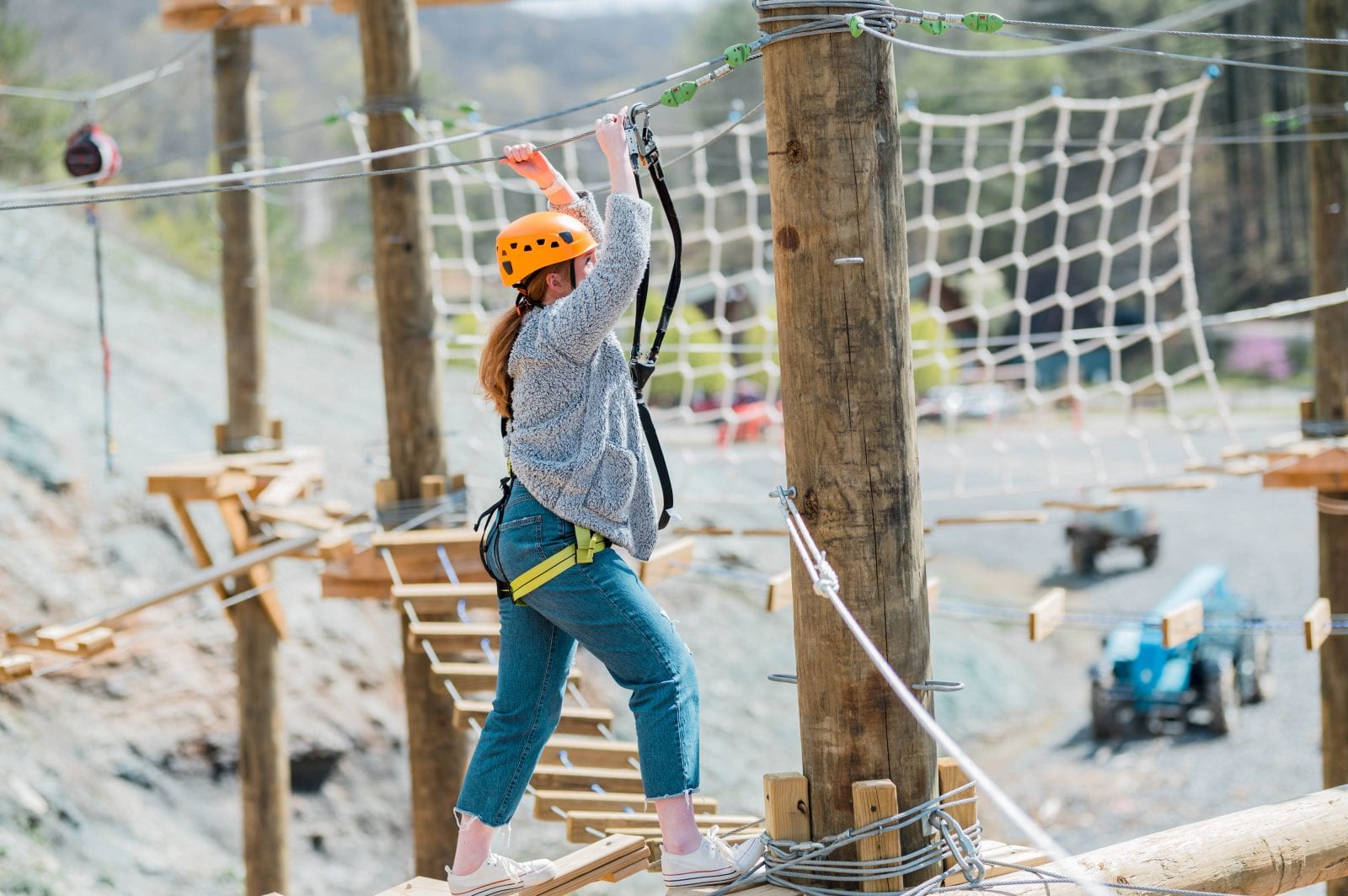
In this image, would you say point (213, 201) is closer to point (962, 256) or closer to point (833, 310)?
point (833, 310)

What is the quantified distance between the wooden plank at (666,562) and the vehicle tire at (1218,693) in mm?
6969

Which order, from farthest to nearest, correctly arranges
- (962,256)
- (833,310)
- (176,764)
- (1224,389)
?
1. (962,256)
2. (1224,389)
3. (176,764)
4. (833,310)

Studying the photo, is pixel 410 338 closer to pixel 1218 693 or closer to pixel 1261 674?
pixel 1218 693

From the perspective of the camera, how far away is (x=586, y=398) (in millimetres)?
2023

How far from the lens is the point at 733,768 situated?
30.7ft

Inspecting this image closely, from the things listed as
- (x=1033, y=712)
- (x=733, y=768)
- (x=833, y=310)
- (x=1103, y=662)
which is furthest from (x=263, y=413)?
(x=1033, y=712)

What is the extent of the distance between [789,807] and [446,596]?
1.79 m

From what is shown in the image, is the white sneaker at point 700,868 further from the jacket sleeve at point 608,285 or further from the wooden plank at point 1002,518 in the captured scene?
the wooden plank at point 1002,518

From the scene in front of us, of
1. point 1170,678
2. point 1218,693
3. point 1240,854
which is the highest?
point 1240,854

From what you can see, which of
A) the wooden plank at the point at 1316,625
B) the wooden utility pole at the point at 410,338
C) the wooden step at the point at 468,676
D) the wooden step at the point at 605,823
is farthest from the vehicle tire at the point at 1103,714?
the wooden step at the point at 605,823

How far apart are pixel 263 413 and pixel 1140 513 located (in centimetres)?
1096

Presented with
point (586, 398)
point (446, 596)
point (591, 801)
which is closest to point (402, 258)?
point (446, 596)

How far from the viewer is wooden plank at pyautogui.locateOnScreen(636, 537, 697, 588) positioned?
13.4ft

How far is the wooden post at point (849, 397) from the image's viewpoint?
1.94m
